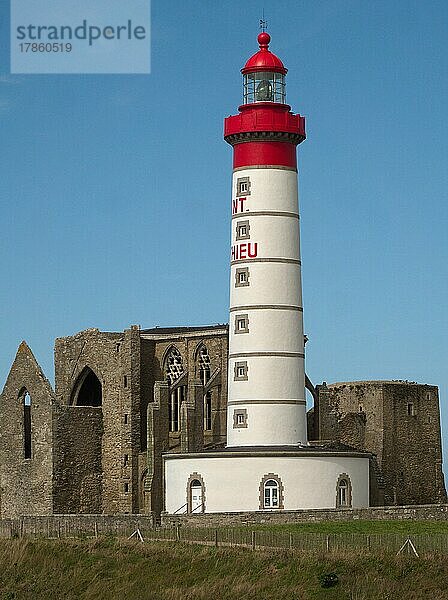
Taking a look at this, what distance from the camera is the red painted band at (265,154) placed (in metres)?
59.3

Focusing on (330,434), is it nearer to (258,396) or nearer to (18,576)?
(258,396)

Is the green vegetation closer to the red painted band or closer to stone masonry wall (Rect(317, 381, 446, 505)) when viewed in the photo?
the red painted band

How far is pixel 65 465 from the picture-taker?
65875 millimetres

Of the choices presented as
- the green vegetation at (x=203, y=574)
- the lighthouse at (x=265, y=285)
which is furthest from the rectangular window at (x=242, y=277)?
the green vegetation at (x=203, y=574)

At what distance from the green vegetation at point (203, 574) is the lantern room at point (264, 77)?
60.3 feet

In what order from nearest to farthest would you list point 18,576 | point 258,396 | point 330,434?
1. point 18,576
2. point 258,396
3. point 330,434

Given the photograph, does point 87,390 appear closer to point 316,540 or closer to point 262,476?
point 262,476

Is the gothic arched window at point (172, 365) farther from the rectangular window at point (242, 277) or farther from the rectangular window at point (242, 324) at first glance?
the rectangular window at point (242, 277)

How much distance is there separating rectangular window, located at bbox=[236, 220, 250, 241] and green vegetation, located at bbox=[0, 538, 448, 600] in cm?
1345

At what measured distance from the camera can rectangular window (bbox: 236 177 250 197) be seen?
59.3 m

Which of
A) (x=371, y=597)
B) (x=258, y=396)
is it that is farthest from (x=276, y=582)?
(x=258, y=396)

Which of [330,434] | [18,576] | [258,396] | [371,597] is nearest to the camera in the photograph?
[371,597]

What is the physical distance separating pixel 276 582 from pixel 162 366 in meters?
23.3

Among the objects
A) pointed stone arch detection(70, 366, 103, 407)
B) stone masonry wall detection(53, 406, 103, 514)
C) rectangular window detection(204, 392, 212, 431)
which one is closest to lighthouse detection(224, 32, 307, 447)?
rectangular window detection(204, 392, 212, 431)
